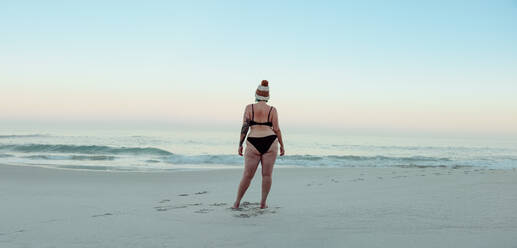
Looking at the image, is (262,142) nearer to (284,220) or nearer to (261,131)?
(261,131)

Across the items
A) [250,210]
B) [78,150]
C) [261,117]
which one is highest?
[261,117]

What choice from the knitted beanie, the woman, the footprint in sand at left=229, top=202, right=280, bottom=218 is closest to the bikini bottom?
the woman

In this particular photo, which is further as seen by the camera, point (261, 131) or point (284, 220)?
point (261, 131)

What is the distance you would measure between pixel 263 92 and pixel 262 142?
2.27 feet

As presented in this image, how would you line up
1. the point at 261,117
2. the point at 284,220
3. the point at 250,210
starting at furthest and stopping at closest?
the point at 250,210 < the point at 261,117 < the point at 284,220

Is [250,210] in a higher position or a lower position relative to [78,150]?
higher

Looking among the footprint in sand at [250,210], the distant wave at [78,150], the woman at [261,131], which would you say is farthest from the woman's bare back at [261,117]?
the distant wave at [78,150]

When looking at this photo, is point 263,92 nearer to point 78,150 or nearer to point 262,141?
point 262,141

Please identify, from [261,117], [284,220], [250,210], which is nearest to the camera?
[284,220]

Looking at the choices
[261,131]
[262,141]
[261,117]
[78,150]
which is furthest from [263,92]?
[78,150]

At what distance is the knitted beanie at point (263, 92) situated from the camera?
18.0 feet

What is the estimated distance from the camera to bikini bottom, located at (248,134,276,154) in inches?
213

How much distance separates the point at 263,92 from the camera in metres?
5.48

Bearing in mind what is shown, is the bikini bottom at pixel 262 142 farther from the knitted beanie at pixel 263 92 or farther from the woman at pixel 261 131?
the knitted beanie at pixel 263 92
